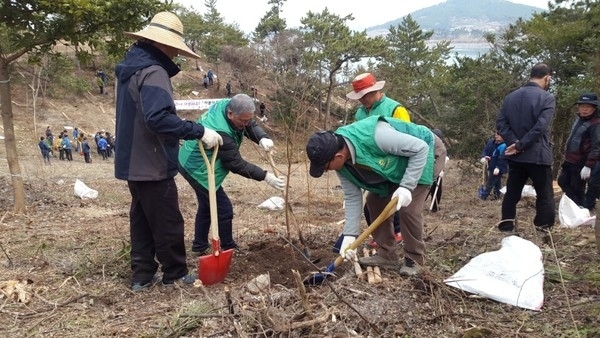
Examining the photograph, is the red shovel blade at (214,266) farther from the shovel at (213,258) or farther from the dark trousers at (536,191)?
the dark trousers at (536,191)

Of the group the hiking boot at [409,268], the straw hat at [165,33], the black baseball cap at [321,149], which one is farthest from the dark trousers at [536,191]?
the straw hat at [165,33]

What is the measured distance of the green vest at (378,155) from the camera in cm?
282

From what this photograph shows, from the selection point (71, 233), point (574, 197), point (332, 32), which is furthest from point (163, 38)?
point (332, 32)

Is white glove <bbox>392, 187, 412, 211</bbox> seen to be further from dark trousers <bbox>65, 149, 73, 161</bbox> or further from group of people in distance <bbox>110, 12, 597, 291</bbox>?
dark trousers <bbox>65, 149, 73, 161</bbox>

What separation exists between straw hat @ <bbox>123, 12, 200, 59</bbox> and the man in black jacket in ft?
9.13

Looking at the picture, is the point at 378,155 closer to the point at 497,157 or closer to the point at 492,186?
the point at 497,157

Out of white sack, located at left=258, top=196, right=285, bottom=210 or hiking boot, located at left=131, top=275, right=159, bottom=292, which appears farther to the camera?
white sack, located at left=258, top=196, right=285, bottom=210

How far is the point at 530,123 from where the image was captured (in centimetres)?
423

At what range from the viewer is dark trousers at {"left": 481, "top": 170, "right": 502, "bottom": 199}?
8941mm

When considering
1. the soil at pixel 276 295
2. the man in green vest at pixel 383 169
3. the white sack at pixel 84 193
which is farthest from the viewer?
the white sack at pixel 84 193

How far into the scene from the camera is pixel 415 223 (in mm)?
3096

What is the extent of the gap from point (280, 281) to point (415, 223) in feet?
3.38

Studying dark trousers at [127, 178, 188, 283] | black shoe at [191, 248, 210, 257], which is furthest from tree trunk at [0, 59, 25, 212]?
dark trousers at [127, 178, 188, 283]

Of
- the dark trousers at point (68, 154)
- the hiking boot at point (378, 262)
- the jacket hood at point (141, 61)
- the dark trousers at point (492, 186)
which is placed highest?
the jacket hood at point (141, 61)
